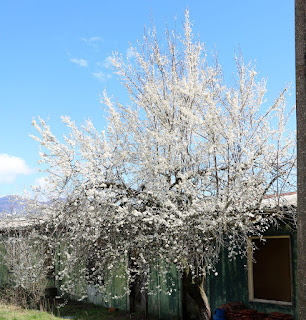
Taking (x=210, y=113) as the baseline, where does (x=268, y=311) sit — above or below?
below

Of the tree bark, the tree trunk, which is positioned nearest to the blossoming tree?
the tree trunk

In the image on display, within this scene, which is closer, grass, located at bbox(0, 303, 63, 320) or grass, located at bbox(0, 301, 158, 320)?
grass, located at bbox(0, 303, 63, 320)

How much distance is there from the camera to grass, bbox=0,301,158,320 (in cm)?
1098

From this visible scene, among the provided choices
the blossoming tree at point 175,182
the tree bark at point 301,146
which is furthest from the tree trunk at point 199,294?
the tree bark at point 301,146

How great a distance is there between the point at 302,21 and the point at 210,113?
568 cm

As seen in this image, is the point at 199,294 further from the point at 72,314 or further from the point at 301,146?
the point at 301,146

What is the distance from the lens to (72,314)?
40.7 feet

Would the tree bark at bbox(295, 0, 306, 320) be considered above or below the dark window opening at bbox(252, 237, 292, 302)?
above

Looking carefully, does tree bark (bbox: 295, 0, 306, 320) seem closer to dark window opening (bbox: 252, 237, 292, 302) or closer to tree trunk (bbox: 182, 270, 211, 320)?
tree trunk (bbox: 182, 270, 211, 320)

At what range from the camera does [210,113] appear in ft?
29.3

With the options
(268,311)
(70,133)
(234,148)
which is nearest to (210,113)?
(234,148)

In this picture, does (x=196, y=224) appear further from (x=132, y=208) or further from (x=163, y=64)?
(x=163, y=64)

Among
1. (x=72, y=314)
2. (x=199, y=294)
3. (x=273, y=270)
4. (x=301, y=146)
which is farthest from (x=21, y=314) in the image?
(x=301, y=146)

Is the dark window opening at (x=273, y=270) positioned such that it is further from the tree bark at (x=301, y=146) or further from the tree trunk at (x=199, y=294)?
the tree bark at (x=301, y=146)
